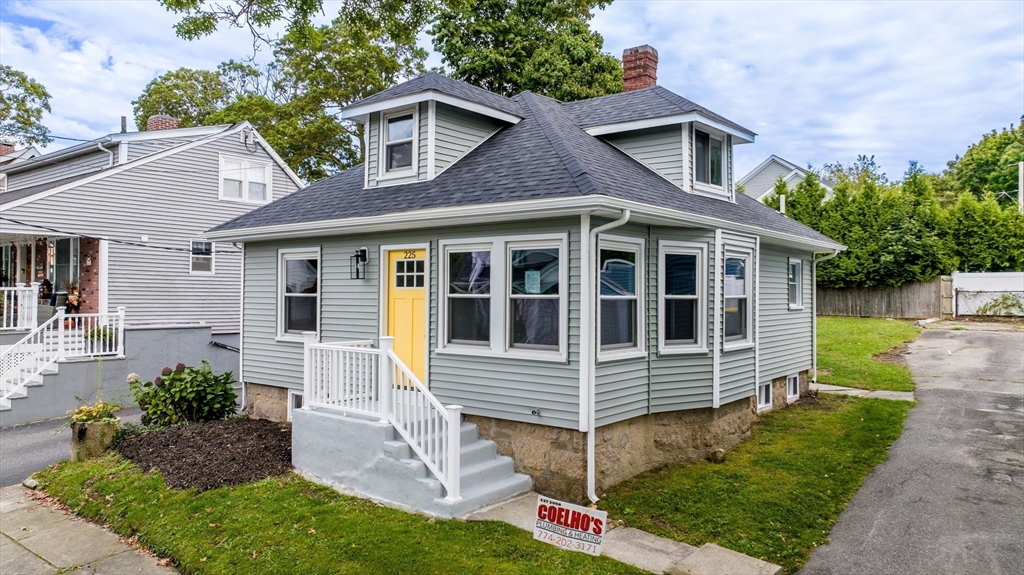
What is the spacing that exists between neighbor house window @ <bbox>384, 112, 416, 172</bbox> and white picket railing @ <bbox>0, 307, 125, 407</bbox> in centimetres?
806

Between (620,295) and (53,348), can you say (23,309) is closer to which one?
(53,348)

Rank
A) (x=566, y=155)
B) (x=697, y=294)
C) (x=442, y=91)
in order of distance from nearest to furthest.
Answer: (x=566, y=155) < (x=697, y=294) < (x=442, y=91)

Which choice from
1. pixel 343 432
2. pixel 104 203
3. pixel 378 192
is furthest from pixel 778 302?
pixel 104 203

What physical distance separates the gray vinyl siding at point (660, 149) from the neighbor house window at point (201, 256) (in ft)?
41.3

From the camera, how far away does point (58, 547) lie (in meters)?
6.29

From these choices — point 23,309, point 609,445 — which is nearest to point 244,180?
point 23,309

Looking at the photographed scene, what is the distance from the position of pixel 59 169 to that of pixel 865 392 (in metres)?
22.4

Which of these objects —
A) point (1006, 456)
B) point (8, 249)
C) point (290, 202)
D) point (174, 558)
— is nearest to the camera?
point (174, 558)

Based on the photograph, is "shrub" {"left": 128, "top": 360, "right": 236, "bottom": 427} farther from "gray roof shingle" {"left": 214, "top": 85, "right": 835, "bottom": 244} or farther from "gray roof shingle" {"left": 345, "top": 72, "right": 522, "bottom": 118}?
"gray roof shingle" {"left": 345, "top": 72, "right": 522, "bottom": 118}

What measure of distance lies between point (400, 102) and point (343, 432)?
4.67 meters

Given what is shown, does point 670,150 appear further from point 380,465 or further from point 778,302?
point 380,465

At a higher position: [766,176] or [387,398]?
[766,176]

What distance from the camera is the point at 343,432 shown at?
7207mm

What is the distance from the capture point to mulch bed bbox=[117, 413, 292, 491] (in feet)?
24.4
